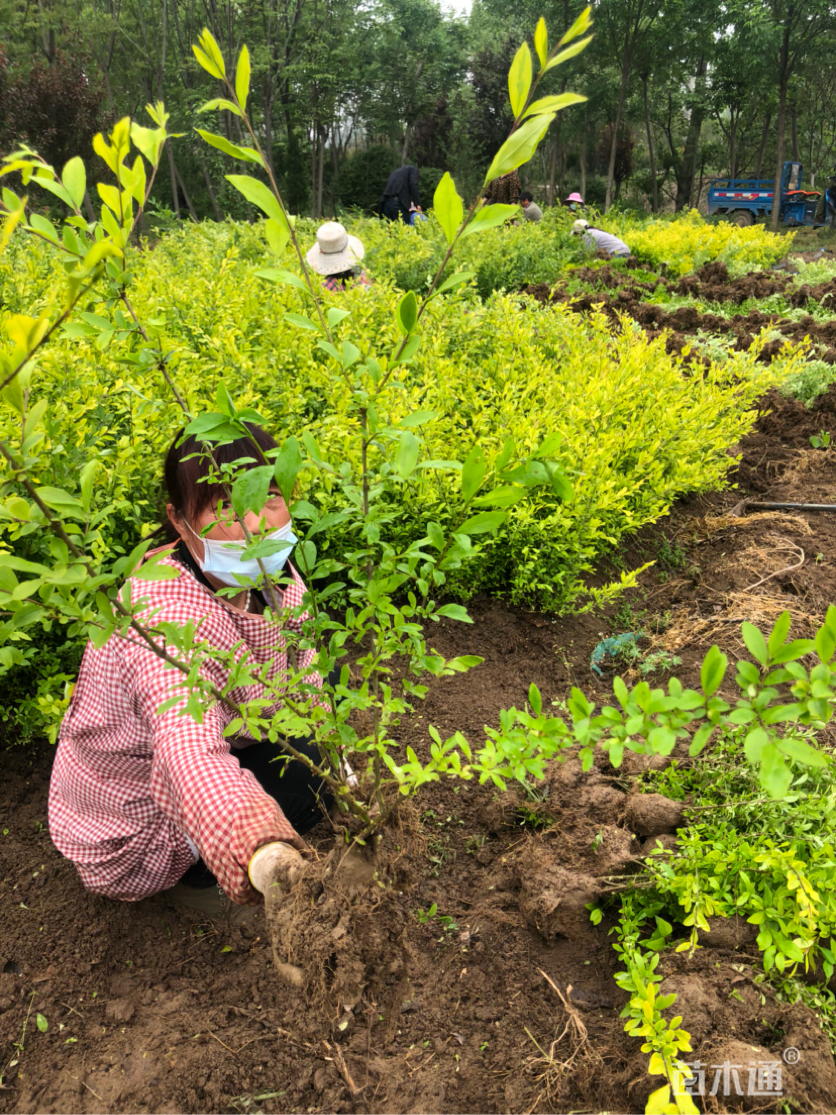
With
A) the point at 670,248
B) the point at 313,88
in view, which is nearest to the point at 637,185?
the point at 313,88

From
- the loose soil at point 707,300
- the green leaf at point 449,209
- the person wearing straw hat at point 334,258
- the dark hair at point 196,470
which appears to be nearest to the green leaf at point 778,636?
the green leaf at point 449,209

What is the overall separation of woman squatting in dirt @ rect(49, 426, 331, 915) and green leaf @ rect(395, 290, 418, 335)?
522 mm

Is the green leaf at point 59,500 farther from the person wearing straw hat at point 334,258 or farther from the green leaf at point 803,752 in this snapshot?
the person wearing straw hat at point 334,258

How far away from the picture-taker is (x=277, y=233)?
44.1 inches

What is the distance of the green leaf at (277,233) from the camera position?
110 centimetres

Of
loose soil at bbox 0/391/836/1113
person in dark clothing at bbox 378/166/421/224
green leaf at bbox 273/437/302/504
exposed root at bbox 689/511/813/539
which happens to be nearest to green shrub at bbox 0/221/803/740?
exposed root at bbox 689/511/813/539

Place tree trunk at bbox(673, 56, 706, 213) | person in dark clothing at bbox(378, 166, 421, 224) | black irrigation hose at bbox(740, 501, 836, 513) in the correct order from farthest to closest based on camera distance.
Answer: tree trunk at bbox(673, 56, 706, 213)
person in dark clothing at bbox(378, 166, 421, 224)
black irrigation hose at bbox(740, 501, 836, 513)

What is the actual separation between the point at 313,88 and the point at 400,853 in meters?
26.1

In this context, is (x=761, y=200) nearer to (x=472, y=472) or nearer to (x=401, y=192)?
(x=401, y=192)

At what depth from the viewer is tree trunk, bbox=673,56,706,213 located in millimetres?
29109

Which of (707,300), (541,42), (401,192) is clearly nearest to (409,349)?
(541,42)

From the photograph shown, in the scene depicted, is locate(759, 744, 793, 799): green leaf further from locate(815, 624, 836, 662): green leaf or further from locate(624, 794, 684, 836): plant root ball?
locate(624, 794, 684, 836): plant root ball

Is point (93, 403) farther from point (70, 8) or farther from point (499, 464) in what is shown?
point (70, 8)

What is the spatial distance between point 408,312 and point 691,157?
3672 centimetres
